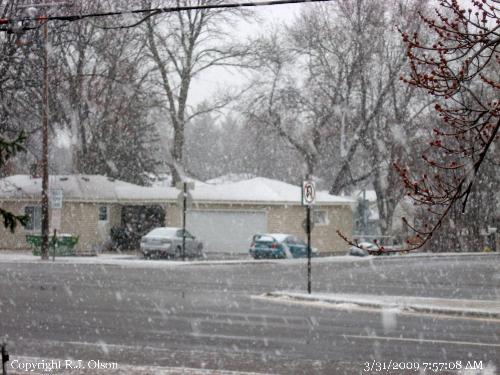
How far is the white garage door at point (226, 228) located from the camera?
42.8 m

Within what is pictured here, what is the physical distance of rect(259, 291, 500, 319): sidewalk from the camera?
16.8 metres

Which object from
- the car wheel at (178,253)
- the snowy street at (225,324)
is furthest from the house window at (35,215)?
the snowy street at (225,324)

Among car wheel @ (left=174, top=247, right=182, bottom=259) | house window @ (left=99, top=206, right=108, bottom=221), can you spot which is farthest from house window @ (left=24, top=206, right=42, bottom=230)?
car wheel @ (left=174, top=247, right=182, bottom=259)

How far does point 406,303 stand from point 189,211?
2662 cm

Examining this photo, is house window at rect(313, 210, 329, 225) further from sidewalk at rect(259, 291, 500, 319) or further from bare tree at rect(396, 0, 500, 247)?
bare tree at rect(396, 0, 500, 247)

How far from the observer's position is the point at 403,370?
32.3 ft

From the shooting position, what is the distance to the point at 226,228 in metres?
43.1

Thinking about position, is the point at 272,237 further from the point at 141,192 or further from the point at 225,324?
the point at 225,324

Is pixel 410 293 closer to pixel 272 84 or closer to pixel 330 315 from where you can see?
pixel 330 315

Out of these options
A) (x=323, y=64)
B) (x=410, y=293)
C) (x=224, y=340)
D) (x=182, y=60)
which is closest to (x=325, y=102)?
(x=323, y=64)

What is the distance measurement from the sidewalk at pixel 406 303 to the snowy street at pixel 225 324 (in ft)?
1.07

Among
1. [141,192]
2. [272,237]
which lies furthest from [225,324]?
[141,192]

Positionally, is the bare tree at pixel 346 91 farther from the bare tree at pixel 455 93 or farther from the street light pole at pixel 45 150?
the bare tree at pixel 455 93

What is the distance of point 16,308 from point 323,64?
36262 mm
